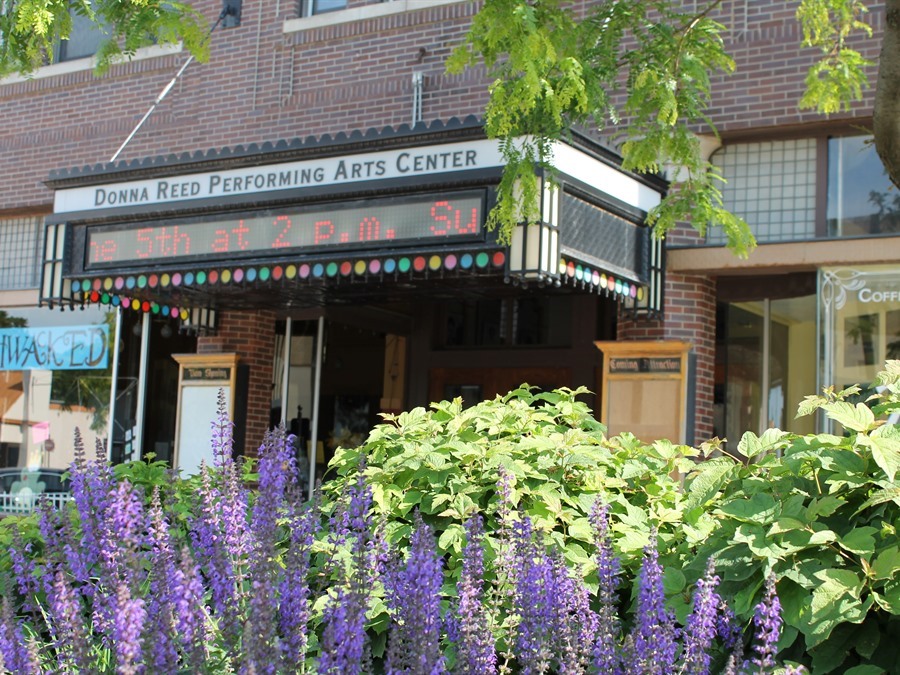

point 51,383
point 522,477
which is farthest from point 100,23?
point 51,383

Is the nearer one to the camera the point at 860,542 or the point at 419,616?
the point at 419,616

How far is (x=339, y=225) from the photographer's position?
9.24 m

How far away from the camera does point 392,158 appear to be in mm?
9078

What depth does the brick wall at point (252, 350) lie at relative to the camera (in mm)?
12570

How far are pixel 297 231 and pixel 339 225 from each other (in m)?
0.43

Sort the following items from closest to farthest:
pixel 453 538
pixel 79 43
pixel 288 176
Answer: pixel 453 538, pixel 288 176, pixel 79 43

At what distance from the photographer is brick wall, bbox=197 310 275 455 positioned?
1257 cm

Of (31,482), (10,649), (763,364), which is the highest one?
(763,364)

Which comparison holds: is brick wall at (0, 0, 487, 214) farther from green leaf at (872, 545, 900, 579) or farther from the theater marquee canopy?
green leaf at (872, 545, 900, 579)

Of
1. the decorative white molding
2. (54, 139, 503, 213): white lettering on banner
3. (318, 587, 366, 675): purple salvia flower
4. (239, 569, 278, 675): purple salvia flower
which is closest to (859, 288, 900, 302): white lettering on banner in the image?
(54, 139, 503, 213): white lettering on banner

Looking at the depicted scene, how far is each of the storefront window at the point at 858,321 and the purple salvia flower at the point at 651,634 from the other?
653 cm

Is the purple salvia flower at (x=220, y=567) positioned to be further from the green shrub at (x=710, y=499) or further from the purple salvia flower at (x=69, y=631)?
the green shrub at (x=710, y=499)

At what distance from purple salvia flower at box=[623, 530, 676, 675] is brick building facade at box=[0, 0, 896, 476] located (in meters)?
5.22

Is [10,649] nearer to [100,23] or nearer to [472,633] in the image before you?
[472,633]
